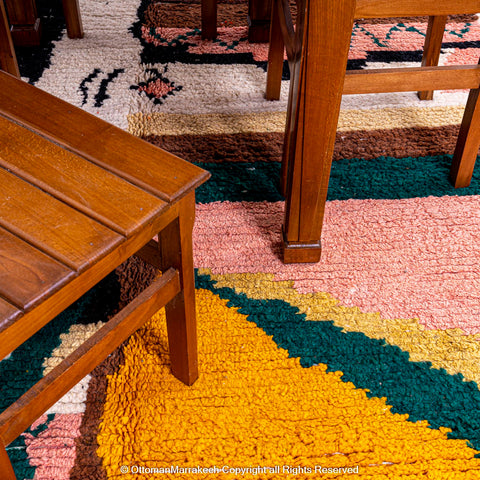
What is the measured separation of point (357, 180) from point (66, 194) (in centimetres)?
90

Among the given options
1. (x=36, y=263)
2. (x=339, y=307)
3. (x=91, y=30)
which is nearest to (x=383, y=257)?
(x=339, y=307)

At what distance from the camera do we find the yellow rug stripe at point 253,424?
838mm

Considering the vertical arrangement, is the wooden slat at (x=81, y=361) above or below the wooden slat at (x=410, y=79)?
below

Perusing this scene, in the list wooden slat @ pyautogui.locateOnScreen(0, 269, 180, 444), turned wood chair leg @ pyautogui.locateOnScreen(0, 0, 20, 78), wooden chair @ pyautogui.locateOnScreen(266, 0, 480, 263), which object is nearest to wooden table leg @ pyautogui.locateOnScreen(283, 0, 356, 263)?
wooden chair @ pyautogui.locateOnScreen(266, 0, 480, 263)

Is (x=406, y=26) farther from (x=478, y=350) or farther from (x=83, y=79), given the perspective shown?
(x=478, y=350)

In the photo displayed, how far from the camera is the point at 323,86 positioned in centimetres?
94

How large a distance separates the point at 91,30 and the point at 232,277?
1.27m

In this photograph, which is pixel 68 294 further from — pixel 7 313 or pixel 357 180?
pixel 357 180

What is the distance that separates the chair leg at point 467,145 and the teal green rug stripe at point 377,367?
540mm

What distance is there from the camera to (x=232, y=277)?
3.72 feet

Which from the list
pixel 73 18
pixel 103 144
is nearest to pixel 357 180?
pixel 103 144

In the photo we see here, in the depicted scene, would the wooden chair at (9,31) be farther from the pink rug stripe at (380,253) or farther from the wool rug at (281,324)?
the pink rug stripe at (380,253)

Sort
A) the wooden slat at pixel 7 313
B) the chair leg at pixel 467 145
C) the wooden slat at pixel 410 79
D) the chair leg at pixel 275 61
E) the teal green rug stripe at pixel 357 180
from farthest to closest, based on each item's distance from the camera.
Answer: the chair leg at pixel 275 61
the teal green rug stripe at pixel 357 180
the chair leg at pixel 467 145
the wooden slat at pixel 410 79
the wooden slat at pixel 7 313

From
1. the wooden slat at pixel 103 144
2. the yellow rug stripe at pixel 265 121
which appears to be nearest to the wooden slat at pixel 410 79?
the yellow rug stripe at pixel 265 121
